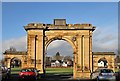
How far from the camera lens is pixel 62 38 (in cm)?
3959

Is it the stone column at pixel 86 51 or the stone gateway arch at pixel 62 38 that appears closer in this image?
the stone gateway arch at pixel 62 38

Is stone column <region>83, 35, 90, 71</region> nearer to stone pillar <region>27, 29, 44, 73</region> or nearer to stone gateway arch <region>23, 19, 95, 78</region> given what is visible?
stone gateway arch <region>23, 19, 95, 78</region>

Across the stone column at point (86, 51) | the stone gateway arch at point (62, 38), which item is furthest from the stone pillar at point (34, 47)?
the stone column at point (86, 51)

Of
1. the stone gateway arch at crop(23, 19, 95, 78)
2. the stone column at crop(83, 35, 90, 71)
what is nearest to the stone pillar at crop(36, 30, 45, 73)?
the stone gateway arch at crop(23, 19, 95, 78)

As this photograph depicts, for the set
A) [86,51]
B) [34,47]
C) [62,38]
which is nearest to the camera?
[34,47]

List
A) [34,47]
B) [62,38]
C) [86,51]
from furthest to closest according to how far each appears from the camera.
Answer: [62,38]
[86,51]
[34,47]

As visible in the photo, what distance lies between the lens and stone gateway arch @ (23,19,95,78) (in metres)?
39.2

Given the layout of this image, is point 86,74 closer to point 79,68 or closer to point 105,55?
point 79,68

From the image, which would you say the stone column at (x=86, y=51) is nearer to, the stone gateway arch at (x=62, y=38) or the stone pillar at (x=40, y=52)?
the stone gateway arch at (x=62, y=38)

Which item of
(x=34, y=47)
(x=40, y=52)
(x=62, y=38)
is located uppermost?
(x=62, y=38)

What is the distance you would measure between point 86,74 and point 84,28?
5.51 metres

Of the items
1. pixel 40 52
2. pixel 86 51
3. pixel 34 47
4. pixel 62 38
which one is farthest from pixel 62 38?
pixel 34 47

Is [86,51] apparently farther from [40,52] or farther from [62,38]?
[40,52]

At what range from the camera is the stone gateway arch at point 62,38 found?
1543 inches
